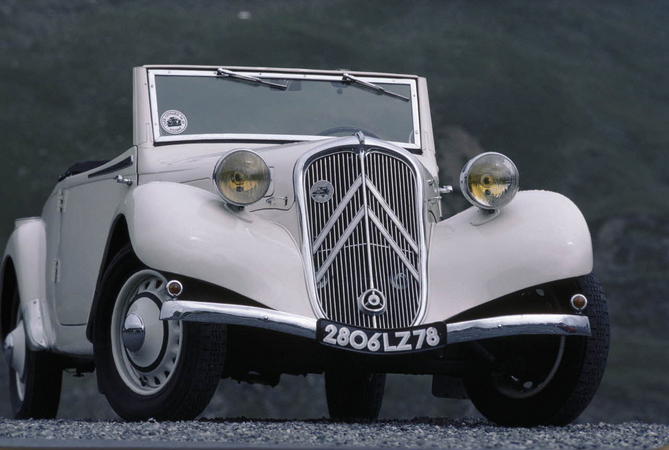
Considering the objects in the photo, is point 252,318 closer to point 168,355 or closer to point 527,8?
point 168,355

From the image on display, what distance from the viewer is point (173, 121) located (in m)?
7.19

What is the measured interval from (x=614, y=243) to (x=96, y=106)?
3876 centimetres

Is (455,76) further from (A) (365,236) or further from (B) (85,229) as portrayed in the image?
(A) (365,236)

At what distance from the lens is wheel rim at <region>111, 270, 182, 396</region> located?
5527 mm

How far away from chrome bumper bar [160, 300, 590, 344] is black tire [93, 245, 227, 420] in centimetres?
17

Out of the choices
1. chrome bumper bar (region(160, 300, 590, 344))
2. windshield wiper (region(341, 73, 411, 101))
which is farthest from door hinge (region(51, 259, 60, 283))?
chrome bumper bar (region(160, 300, 590, 344))

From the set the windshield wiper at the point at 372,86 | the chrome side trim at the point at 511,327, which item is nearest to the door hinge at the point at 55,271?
the windshield wiper at the point at 372,86

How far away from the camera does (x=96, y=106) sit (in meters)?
80.6

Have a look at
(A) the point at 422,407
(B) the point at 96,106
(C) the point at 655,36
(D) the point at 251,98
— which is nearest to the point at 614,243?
(A) the point at 422,407

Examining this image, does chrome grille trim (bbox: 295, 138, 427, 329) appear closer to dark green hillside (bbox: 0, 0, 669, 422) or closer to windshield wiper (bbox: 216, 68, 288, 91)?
windshield wiper (bbox: 216, 68, 288, 91)

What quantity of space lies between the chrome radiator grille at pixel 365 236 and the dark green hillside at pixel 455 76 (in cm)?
4844

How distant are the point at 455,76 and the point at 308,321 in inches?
3244

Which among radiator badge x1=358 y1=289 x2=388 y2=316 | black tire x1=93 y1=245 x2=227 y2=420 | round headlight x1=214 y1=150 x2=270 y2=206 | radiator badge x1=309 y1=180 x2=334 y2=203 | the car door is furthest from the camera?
the car door

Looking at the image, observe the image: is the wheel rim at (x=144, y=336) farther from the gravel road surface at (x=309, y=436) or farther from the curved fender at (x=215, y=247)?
the gravel road surface at (x=309, y=436)
